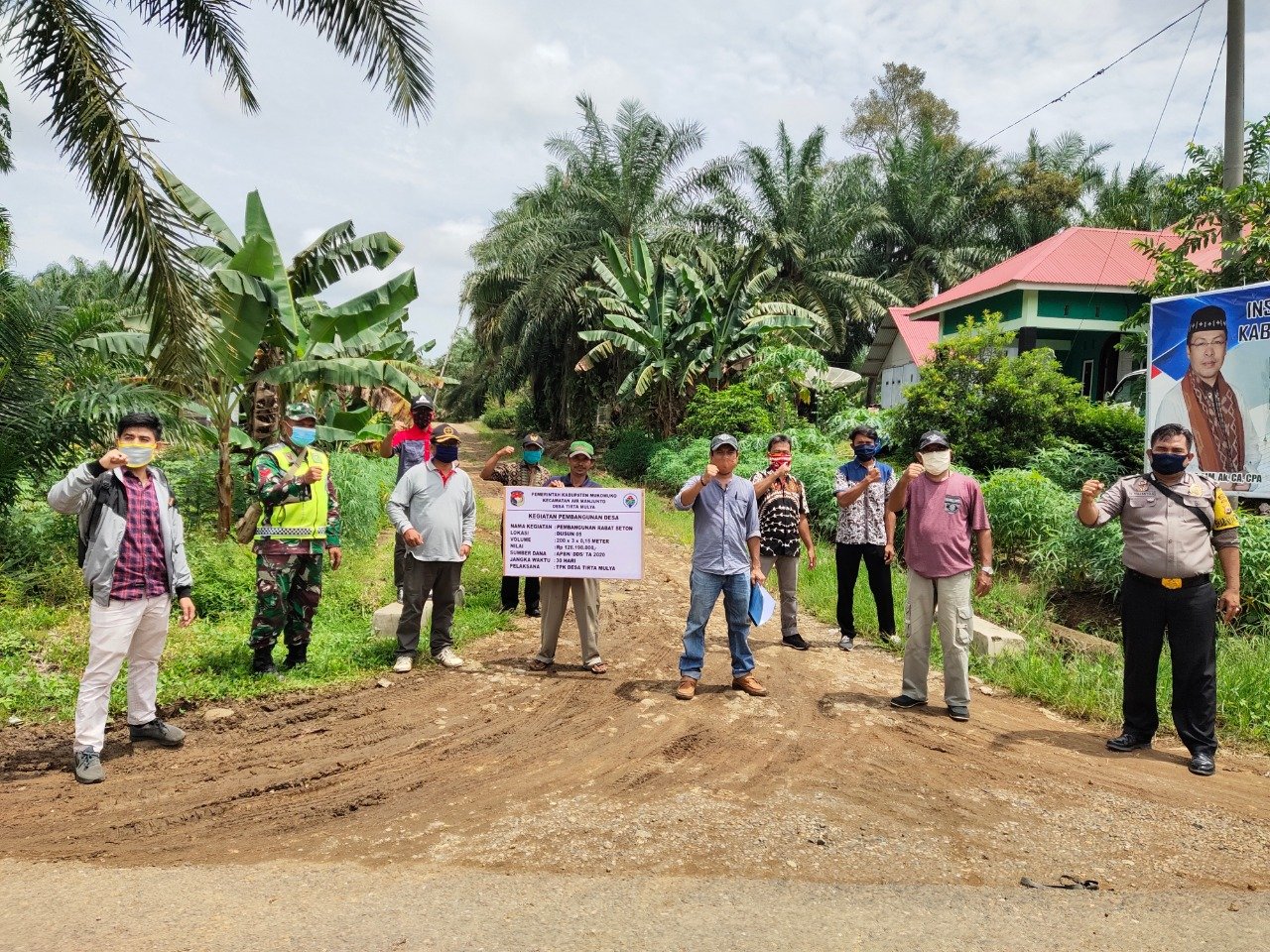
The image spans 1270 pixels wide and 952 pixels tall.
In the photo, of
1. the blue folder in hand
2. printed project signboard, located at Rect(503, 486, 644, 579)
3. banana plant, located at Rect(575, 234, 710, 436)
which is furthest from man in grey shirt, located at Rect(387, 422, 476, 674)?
banana plant, located at Rect(575, 234, 710, 436)

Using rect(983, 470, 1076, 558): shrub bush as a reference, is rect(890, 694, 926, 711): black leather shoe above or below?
below

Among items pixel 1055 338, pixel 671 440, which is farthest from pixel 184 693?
pixel 1055 338

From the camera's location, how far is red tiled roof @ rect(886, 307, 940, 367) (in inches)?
1077

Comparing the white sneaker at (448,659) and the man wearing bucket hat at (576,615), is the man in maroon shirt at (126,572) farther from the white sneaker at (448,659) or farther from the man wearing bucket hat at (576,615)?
the man wearing bucket hat at (576,615)

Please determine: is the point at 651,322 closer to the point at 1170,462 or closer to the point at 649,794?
the point at 1170,462

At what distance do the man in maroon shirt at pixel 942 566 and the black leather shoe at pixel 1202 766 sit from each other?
1243 millimetres

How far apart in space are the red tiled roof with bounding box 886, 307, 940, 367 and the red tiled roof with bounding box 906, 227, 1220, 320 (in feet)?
10.4

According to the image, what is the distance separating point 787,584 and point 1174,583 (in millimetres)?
3101

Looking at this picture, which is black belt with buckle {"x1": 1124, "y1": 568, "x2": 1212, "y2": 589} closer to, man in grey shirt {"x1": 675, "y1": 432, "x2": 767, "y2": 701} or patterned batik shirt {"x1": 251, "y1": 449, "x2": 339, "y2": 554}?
man in grey shirt {"x1": 675, "y1": 432, "x2": 767, "y2": 701}

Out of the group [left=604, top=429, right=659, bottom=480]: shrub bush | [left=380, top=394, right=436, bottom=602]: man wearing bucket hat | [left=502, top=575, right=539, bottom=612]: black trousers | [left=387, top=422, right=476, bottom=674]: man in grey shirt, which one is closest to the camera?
[left=387, top=422, right=476, bottom=674]: man in grey shirt

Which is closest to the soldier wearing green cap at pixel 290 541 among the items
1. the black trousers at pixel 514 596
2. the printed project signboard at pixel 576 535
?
the printed project signboard at pixel 576 535

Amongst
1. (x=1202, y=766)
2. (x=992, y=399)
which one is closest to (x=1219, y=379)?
(x=992, y=399)

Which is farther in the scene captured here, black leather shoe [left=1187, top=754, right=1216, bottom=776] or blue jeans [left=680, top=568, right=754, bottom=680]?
blue jeans [left=680, top=568, right=754, bottom=680]

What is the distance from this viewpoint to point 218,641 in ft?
Result: 22.9
